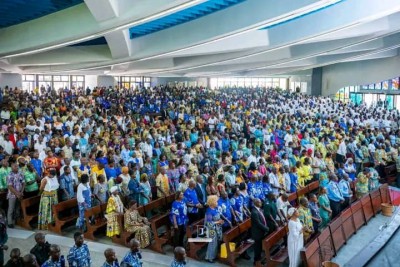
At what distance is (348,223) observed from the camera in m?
9.67

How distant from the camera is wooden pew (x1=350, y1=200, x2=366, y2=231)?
33.0ft

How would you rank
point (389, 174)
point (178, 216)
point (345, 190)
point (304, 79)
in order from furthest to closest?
1. point (304, 79)
2. point (389, 174)
3. point (345, 190)
4. point (178, 216)

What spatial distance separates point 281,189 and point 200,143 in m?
3.67

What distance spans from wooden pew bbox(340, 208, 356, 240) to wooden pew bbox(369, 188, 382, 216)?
5.02 feet

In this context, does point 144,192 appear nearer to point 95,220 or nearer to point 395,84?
point 95,220

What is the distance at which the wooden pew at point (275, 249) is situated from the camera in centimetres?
754

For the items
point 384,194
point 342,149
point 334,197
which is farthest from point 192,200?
point 342,149

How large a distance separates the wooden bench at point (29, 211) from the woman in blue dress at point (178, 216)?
282 cm

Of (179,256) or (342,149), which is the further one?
(342,149)

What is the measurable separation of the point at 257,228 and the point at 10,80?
891 inches

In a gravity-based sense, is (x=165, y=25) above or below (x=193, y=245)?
above

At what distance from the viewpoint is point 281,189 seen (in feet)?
35.0

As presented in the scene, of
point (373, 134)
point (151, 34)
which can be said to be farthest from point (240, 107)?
point (151, 34)

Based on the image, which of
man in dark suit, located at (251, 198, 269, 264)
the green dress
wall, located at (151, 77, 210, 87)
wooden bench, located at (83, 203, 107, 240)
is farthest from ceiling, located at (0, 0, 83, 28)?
wall, located at (151, 77, 210, 87)
